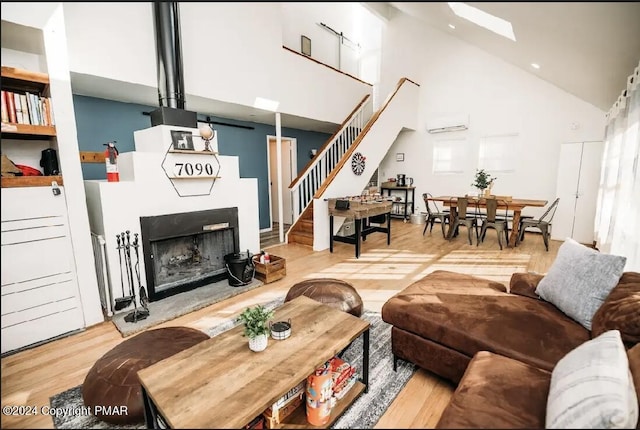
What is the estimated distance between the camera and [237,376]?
1.21m

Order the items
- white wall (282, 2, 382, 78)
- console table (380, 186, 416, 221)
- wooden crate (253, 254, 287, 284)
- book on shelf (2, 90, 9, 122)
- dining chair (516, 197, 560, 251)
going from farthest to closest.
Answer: console table (380, 186, 416, 221)
white wall (282, 2, 382, 78)
dining chair (516, 197, 560, 251)
wooden crate (253, 254, 287, 284)
book on shelf (2, 90, 9, 122)

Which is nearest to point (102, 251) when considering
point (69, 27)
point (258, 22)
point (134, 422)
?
point (134, 422)

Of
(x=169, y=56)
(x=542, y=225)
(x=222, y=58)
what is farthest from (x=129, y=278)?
(x=542, y=225)

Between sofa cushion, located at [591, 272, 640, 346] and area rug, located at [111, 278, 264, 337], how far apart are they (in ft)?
9.26

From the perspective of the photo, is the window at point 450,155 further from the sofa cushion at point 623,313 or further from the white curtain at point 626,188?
the sofa cushion at point 623,313

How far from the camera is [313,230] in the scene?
478cm

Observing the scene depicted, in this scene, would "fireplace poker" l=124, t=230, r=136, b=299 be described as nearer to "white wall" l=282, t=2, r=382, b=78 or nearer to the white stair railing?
the white stair railing

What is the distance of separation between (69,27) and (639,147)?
5.28 meters

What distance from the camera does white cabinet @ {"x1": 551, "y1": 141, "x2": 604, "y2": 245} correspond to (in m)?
4.77

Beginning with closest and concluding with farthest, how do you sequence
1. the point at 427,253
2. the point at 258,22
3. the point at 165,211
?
the point at 165,211, the point at 258,22, the point at 427,253

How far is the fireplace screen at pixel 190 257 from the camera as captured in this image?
9.73ft

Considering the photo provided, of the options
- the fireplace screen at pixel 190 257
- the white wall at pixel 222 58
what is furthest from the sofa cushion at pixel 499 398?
the fireplace screen at pixel 190 257

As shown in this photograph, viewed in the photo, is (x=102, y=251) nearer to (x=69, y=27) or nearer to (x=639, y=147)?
(x=69, y=27)

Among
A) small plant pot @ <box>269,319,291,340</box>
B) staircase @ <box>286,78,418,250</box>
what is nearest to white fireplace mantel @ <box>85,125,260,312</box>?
small plant pot @ <box>269,319,291,340</box>
